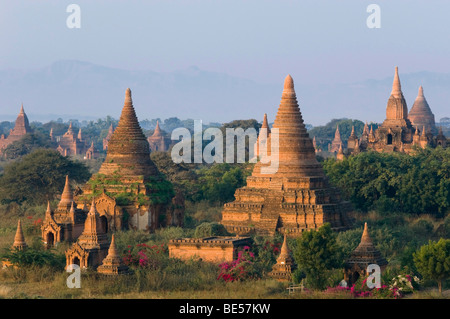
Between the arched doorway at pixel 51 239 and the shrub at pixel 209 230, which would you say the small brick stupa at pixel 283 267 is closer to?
the shrub at pixel 209 230

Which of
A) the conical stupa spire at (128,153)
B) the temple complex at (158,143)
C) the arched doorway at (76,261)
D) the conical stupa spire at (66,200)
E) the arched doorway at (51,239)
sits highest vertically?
the temple complex at (158,143)

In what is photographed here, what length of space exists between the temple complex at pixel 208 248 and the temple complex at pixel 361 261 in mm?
5438

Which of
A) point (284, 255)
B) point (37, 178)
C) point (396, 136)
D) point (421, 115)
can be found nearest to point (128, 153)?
point (284, 255)

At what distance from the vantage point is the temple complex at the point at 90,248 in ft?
156

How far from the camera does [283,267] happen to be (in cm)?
4634

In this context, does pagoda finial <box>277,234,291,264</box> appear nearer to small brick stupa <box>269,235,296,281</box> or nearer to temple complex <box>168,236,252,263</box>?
small brick stupa <box>269,235,296,281</box>

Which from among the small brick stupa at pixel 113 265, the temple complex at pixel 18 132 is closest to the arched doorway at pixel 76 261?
the small brick stupa at pixel 113 265

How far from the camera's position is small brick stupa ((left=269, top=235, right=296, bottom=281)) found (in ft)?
151

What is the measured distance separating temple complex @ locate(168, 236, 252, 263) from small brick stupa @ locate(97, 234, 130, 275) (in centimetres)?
509

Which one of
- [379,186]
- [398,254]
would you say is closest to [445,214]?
[379,186]

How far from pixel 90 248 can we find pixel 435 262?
14.2 meters
